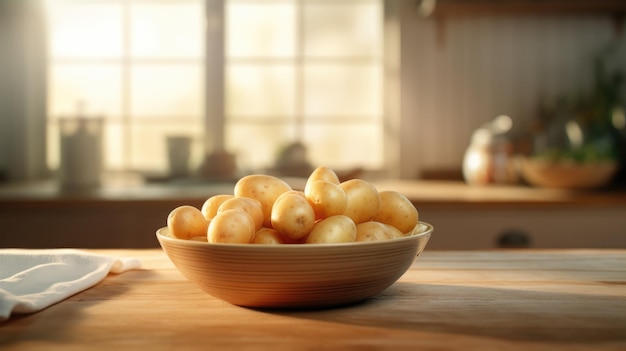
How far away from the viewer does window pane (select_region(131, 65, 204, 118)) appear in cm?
326

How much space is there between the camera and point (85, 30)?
3.25m

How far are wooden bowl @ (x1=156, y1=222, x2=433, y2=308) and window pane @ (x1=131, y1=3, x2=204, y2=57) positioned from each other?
2.57 meters

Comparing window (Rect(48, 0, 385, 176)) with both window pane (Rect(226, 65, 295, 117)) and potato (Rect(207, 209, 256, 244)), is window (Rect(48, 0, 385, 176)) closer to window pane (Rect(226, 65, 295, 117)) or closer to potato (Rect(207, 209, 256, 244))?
window pane (Rect(226, 65, 295, 117))

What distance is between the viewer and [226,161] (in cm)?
314

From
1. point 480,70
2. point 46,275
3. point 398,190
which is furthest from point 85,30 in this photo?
point 46,275

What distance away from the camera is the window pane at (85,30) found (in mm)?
3234

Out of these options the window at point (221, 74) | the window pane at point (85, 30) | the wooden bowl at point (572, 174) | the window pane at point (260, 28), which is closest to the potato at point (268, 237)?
the wooden bowl at point (572, 174)

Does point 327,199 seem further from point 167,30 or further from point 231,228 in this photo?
point 167,30

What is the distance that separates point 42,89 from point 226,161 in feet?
2.95

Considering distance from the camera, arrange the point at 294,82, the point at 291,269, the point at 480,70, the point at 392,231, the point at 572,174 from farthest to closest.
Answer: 1. the point at 294,82
2. the point at 480,70
3. the point at 572,174
4. the point at 392,231
5. the point at 291,269

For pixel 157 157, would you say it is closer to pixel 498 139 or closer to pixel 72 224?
pixel 72 224

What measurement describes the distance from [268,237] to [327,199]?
3.3 inches

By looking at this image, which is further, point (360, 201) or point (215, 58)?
point (215, 58)

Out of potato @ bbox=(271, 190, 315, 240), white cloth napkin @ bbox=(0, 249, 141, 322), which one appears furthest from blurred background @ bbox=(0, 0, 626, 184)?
potato @ bbox=(271, 190, 315, 240)
